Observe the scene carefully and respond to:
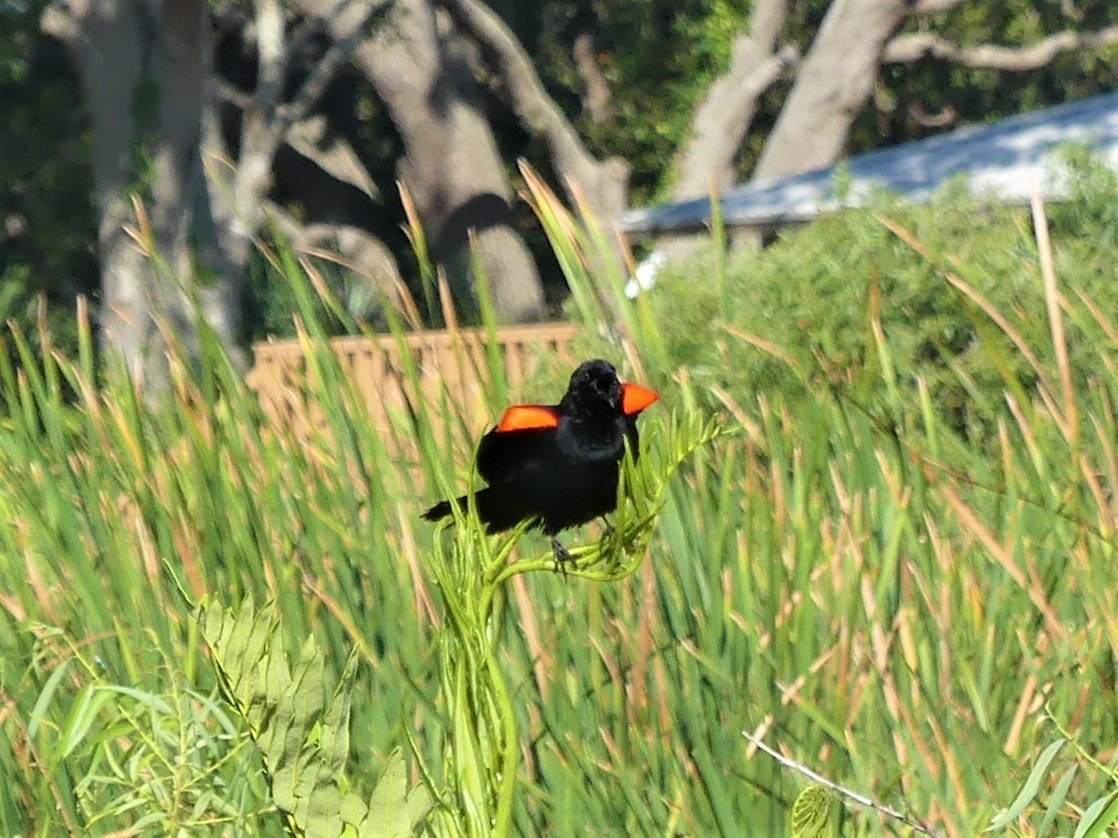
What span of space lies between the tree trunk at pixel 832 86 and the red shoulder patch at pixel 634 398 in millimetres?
18973

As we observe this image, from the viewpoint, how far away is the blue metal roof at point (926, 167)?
15836 mm

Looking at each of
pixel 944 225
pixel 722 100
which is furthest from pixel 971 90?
pixel 944 225

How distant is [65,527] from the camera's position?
93.8 inches

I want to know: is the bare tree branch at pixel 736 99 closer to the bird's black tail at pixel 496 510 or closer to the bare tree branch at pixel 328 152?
the bare tree branch at pixel 328 152

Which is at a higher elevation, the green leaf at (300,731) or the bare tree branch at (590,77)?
the green leaf at (300,731)

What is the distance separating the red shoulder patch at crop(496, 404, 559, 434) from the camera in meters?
1.31

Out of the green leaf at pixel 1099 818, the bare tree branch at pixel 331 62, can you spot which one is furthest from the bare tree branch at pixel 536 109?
the green leaf at pixel 1099 818

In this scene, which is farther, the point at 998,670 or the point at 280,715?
the point at 998,670

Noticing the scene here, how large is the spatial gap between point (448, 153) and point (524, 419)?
18.4 m

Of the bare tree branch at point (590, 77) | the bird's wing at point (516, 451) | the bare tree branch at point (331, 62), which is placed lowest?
the bare tree branch at point (590, 77)

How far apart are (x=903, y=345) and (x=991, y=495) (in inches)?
111

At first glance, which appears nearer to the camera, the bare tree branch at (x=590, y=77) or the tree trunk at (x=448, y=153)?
the tree trunk at (x=448, y=153)

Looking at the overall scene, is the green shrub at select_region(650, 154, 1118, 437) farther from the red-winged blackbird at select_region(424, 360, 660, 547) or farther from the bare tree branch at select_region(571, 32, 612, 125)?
the bare tree branch at select_region(571, 32, 612, 125)

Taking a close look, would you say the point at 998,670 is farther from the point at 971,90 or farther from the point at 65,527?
the point at 971,90
